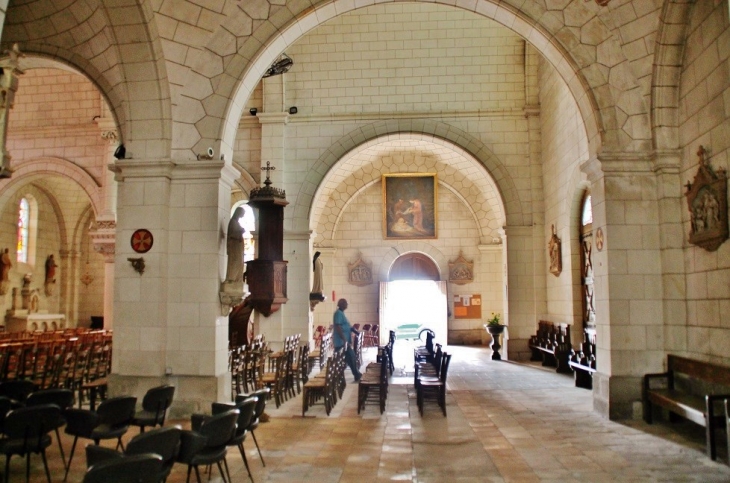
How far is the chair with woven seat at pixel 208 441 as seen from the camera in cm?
405

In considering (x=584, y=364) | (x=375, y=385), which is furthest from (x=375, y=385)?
(x=584, y=364)

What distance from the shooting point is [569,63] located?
24.6ft

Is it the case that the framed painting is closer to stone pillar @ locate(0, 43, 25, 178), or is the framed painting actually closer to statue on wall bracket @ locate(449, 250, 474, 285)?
statue on wall bracket @ locate(449, 250, 474, 285)

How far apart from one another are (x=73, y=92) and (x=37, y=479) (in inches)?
538

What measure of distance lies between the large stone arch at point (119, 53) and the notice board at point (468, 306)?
12.7 metres

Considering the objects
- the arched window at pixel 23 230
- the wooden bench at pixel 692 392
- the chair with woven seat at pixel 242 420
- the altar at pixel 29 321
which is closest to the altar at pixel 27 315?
the altar at pixel 29 321

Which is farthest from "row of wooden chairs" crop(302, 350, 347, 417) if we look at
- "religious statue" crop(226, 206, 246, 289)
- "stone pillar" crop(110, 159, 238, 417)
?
"religious statue" crop(226, 206, 246, 289)

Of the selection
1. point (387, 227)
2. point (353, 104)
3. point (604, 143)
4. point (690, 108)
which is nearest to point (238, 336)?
point (353, 104)

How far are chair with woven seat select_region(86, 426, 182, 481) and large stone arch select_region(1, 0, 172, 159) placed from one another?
451 cm

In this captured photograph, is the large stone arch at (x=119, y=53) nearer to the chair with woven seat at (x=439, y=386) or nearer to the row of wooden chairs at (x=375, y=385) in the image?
the row of wooden chairs at (x=375, y=385)

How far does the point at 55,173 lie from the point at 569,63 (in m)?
14.0

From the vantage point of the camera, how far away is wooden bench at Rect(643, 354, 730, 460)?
5.28 metres

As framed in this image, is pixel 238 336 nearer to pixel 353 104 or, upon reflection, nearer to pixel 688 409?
pixel 353 104

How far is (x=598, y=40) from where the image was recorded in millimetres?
7387
